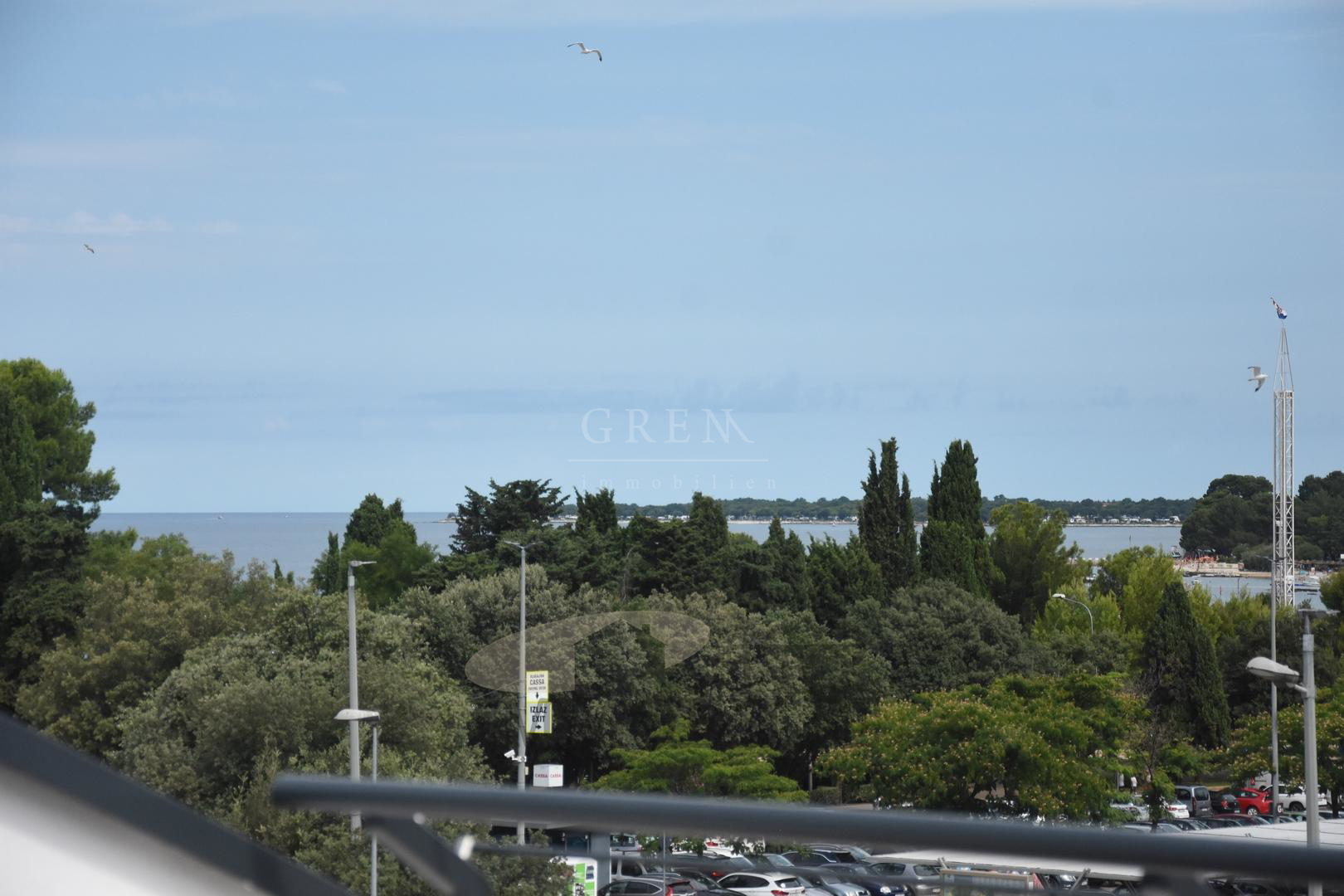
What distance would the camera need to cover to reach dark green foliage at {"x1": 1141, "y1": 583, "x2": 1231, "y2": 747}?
4141 cm

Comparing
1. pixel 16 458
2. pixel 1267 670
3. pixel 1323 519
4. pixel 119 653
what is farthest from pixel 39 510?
pixel 1323 519

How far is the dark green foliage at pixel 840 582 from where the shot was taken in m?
48.6

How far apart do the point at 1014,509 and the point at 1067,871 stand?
7016cm

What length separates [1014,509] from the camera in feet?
228

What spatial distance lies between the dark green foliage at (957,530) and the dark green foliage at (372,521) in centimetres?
2985

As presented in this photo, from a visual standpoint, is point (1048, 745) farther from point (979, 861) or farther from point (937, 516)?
point (937, 516)

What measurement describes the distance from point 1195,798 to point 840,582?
48.7 ft

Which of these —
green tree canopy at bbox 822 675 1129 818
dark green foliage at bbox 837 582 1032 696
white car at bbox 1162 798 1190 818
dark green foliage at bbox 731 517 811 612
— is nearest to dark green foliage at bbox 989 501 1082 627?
dark green foliage at bbox 731 517 811 612

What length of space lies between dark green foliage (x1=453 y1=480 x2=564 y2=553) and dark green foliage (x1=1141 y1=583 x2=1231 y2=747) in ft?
69.6

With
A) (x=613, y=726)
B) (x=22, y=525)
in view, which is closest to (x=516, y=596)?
(x=613, y=726)

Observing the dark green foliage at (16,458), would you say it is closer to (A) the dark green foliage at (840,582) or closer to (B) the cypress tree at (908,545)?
(A) the dark green foliage at (840,582)

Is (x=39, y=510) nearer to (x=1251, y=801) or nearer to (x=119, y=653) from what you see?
(x=119, y=653)

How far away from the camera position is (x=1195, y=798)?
3862cm

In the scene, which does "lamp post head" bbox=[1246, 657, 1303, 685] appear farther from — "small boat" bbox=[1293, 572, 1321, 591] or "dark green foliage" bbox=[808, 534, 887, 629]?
"small boat" bbox=[1293, 572, 1321, 591]
